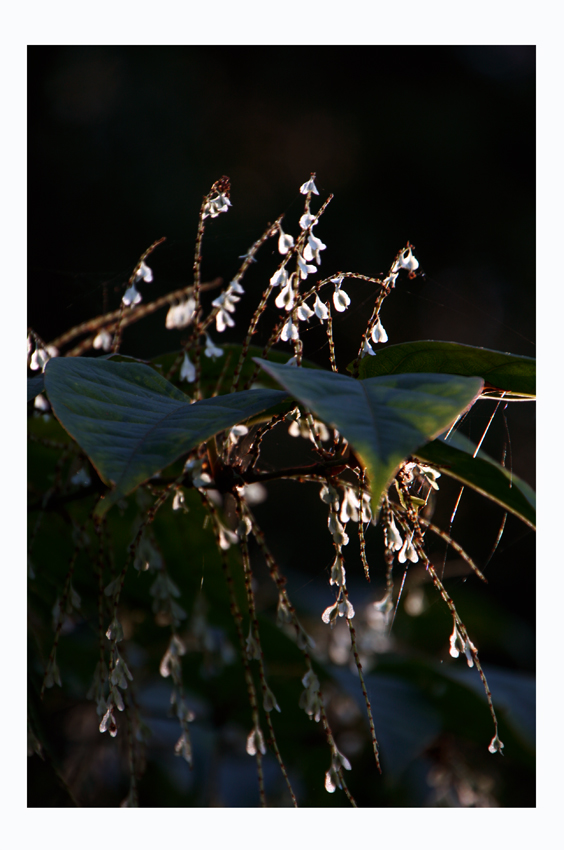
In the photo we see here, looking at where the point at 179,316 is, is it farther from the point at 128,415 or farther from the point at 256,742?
the point at 256,742

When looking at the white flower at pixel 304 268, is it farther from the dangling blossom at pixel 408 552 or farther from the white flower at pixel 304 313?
the dangling blossom at pixel 408 552

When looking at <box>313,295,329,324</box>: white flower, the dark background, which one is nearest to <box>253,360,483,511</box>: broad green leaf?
<box>313,295,329,324</box>: white flower

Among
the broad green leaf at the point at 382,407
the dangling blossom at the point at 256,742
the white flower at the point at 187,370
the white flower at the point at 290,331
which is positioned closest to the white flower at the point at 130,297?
the white flower at the point at 187,370

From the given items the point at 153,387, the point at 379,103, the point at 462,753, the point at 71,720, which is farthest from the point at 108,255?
the point at 379,103

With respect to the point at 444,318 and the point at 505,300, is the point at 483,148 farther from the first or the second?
the point at 444,318

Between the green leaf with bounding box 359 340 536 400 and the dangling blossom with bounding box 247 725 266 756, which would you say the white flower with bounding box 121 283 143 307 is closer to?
the green leaf with bounding box 359 340 536 400

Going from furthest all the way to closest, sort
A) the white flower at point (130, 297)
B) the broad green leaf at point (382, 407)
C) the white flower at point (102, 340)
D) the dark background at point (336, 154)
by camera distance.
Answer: the dark background at point (336, 154) < the white flower at point (102, 340) < the white flower at point (130, 297) < the broad green leaf at point (382, 407)
